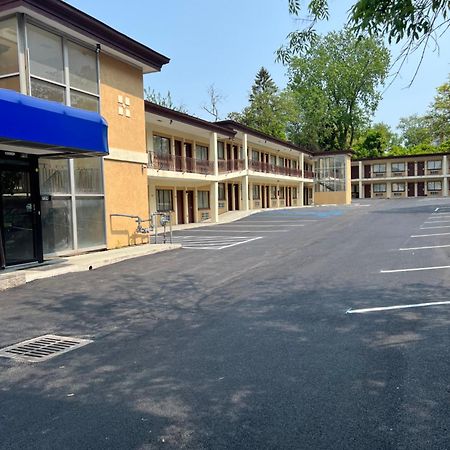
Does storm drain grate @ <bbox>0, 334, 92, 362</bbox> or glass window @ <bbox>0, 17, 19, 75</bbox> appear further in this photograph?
glass window @ <bbox>0, 17, 19, 75</bbox>

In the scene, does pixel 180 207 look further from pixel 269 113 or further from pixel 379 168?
pixel 379 168

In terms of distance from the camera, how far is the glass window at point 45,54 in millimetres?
11516

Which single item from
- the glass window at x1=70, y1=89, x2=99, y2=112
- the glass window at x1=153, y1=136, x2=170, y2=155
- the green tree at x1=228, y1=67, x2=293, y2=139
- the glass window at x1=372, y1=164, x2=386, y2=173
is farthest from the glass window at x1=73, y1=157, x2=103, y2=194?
the glass window at x1=372, y1=164, x2=386, y2=173

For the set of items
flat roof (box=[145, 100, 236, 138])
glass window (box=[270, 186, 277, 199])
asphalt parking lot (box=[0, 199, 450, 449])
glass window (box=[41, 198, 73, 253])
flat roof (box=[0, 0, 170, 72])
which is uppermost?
flat roof (box=[0, 0, 170, 72])

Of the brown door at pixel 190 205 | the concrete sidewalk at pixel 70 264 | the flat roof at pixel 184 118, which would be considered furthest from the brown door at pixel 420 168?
the concrete sidewalk at pixel 70 264

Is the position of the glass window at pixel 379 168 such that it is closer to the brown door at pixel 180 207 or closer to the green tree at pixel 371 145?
the green tree at pixel 371 145

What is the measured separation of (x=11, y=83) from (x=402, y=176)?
61.8 m

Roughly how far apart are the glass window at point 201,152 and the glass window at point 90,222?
1736 centimetres

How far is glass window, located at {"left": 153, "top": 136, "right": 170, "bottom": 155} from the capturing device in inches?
1019

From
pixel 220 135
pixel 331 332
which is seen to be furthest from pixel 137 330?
pixel 220 135

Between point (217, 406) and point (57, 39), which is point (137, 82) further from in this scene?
point (217, 406)

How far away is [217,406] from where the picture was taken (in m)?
3.66

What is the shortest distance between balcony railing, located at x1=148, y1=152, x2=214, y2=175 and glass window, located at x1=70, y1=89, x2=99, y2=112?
9281mm

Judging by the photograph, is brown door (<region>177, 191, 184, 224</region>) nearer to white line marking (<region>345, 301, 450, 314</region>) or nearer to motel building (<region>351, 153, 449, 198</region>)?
white line marking (<region>345, 301, 450, 314</region>)
